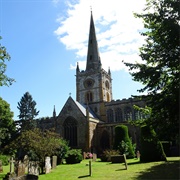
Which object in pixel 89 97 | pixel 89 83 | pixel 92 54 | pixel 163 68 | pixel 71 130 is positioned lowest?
pixel 71 130

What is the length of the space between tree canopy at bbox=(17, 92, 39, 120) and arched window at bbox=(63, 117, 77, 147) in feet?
39.6

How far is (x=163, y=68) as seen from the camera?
11.9 m

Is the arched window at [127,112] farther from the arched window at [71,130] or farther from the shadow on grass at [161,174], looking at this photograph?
the shadow on grass at [161,174]

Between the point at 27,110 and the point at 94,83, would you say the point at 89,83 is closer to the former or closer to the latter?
the point at 94,83

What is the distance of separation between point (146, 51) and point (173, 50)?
7.69ft

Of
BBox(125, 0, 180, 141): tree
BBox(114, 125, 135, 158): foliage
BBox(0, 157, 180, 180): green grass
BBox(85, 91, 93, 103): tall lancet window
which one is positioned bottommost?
BBox(0, 157, 180, 180): green grass

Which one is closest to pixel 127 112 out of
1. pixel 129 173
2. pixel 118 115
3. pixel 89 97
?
pixel 118 115

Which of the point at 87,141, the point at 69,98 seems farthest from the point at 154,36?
the point at 69,98

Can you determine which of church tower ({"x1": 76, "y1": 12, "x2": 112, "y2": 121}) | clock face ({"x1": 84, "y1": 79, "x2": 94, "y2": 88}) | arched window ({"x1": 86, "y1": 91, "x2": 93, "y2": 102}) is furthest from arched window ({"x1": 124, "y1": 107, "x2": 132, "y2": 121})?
clock face ({"x1": 84, "y1": 79, "x2": 94, "y2": 88})

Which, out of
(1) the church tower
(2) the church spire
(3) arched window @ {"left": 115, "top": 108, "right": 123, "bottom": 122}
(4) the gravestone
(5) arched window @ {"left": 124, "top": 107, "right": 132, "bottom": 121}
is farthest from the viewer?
(2) the church spire

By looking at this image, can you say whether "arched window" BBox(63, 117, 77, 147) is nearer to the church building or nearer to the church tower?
the church building

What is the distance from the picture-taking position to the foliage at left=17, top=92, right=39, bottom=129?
49753 mm

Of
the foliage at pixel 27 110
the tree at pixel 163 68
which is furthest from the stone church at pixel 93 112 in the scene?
the tree at pixel 163 68

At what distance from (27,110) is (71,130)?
15.1 metres
